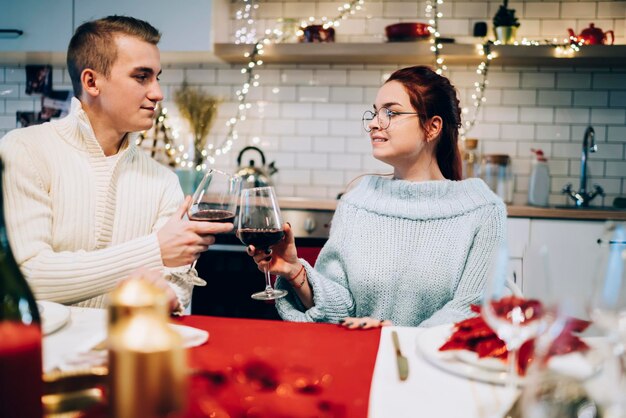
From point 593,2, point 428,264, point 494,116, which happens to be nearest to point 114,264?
point 428,264

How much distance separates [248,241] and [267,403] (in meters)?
0.57

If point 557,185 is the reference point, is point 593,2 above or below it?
above

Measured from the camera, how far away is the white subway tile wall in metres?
3.32

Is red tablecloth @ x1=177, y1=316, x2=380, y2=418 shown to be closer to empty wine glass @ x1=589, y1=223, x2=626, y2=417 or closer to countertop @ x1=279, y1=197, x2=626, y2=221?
empty wine glass @ x1=589, y1=223, x2=626, y2=417

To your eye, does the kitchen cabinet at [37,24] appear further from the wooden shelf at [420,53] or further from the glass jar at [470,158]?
the glass jar at [470,158]

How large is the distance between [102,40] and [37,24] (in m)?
1.77

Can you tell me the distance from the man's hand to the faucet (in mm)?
2509

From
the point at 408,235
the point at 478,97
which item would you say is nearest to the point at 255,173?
the point at 478,97

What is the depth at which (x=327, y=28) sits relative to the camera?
10.7 ft

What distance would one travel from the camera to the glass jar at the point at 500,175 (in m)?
3.25

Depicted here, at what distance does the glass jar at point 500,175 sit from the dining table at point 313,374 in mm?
2299

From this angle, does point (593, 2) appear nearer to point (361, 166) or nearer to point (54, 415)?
point (361, 166)

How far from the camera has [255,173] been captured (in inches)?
130

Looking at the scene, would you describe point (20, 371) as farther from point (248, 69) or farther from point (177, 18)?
point (248, 69)
